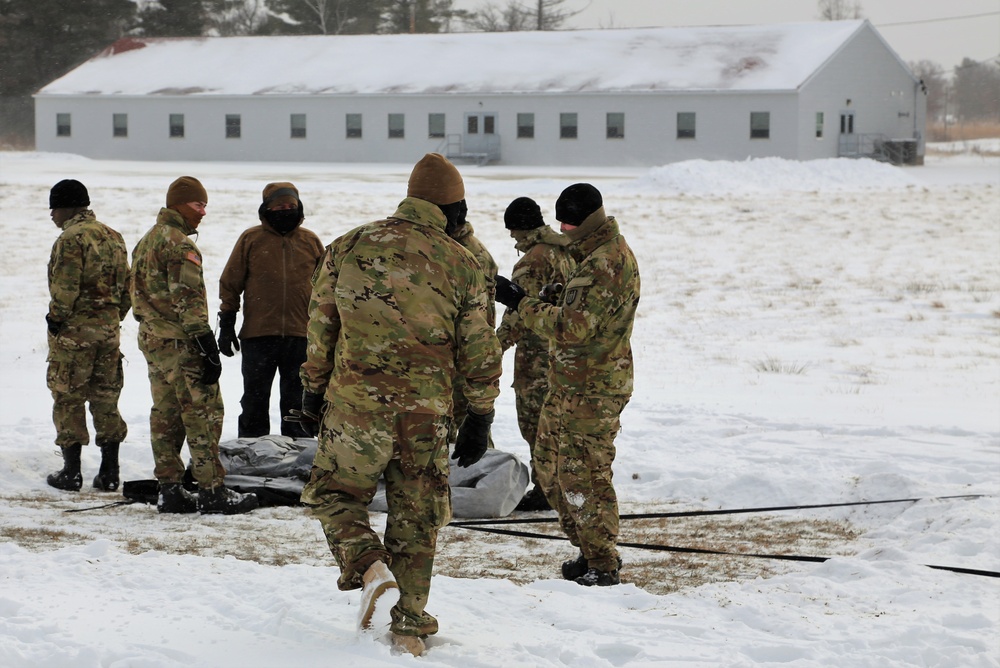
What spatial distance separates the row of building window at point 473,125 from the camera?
41812mm

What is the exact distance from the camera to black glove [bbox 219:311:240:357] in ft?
23.7

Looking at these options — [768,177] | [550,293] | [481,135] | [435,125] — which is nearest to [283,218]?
[550,293]

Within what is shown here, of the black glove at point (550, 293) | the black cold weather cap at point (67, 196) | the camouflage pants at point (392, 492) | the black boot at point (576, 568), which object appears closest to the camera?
the camouflage pants at point (392, 492)

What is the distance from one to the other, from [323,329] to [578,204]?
1651mm

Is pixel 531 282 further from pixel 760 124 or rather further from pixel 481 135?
pixel 481 135

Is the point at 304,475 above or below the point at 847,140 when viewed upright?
below

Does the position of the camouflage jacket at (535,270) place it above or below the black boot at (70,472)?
above

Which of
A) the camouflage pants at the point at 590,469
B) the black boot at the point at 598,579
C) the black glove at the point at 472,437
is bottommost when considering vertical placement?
the black boot at the point at 598,579

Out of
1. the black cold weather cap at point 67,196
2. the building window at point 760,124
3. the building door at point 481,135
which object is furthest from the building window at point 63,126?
the black cold weather cap at point 67,196

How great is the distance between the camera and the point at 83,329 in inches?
295

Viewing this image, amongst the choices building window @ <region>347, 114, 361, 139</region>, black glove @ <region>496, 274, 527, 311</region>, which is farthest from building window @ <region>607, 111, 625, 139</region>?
black glove @ <region>496, 274, 527, 311</region>

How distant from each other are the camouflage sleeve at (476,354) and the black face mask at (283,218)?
3736 millimetres

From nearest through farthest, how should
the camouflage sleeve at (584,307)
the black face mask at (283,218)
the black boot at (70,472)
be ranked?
the camouflage sleeve at (584,307) → the black boot at (70,472) → the black face mask at (283,218)

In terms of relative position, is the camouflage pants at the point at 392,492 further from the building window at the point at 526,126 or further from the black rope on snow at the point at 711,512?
the building window at the point at 526,126
